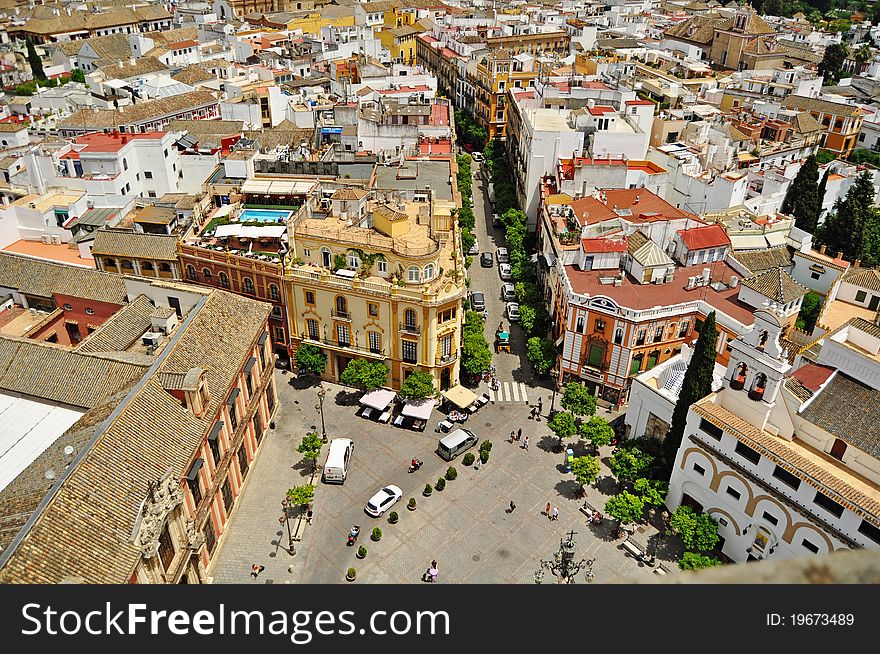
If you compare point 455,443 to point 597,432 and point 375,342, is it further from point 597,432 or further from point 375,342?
point 375,342

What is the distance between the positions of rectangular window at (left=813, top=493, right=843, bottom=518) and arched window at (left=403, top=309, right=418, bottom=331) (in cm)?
3566

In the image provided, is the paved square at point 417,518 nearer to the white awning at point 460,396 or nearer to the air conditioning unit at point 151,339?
the white awning at point 460,396

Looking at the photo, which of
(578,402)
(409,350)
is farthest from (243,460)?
(578,402)

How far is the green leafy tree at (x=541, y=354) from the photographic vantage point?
224 ft

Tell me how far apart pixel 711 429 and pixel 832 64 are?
485 feet

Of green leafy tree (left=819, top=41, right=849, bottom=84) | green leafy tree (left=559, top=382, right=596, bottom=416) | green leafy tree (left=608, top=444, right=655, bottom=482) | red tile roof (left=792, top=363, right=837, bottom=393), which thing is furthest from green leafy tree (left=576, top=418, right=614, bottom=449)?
green leafy tree (left=819, top=41, right=849, bottom=84)

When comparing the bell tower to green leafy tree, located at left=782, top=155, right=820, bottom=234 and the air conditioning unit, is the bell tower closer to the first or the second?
the air conditioning unit

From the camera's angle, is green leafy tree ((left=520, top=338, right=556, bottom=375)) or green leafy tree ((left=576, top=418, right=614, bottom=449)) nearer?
green leafy tree ((left=576, top=418, right=614, bottom=449))

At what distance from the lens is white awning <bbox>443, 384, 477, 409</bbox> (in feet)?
214

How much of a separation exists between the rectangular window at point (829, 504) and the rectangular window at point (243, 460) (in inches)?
1688

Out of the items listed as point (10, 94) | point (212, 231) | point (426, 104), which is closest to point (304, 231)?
point (212, 231)

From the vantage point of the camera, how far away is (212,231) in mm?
72188

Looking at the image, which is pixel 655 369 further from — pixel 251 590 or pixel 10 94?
pixel 10 94

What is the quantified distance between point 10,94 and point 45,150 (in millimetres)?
68089
